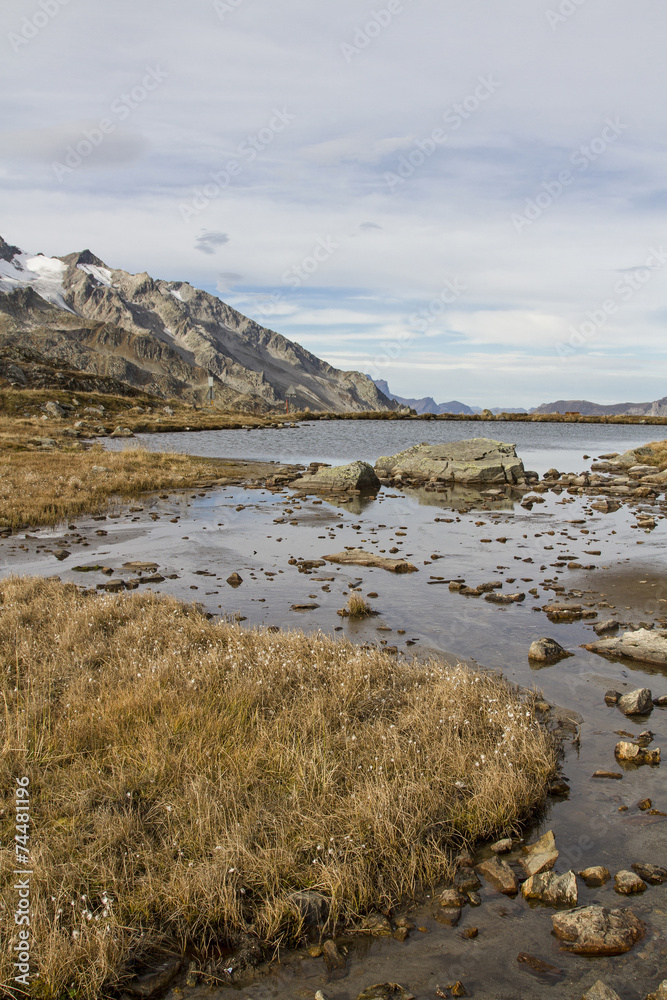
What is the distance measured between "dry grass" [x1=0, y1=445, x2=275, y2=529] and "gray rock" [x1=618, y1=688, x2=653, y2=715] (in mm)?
20869

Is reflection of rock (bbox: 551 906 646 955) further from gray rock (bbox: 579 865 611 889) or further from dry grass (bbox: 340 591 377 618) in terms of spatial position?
dry grass (bbox: 340 591 377 618)

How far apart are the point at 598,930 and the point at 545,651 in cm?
638

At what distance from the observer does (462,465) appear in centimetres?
4075

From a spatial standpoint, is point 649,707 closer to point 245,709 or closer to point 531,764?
point 531,764

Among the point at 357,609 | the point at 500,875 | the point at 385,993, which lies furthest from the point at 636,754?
the point at 357,609

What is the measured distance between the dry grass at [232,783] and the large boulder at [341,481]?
2464cm

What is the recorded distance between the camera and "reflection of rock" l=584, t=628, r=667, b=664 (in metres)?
11.4

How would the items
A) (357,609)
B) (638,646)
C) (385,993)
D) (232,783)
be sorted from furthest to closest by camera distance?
(357,609) → (638,646) → (232,783) → (385,993)

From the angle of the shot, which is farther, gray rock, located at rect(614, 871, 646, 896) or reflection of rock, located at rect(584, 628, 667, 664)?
reflection of rock, located at rect(584, 628, 667, 664)

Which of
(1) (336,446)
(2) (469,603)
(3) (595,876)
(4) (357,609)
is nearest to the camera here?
(3) (595,876)

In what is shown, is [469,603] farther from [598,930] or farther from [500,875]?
[598,930]

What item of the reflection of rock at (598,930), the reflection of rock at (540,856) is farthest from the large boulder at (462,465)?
the reflection of rock at (598,930)

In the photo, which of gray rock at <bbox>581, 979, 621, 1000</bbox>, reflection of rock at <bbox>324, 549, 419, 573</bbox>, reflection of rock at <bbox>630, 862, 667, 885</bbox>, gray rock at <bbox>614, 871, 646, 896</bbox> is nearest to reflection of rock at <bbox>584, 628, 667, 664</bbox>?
reflection of rock at <bbox>630, 862, 667, 885</bbox>

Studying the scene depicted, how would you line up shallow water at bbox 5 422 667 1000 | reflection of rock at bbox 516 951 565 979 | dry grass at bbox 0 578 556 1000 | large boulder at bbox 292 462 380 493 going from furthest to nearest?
large boulder at bbox 292 462 380 493
dry grass at bbox 0 578 556 1000
shallow water at bbox 5 422 667 1000
reflection of rock at bbox 516 951 565 979
